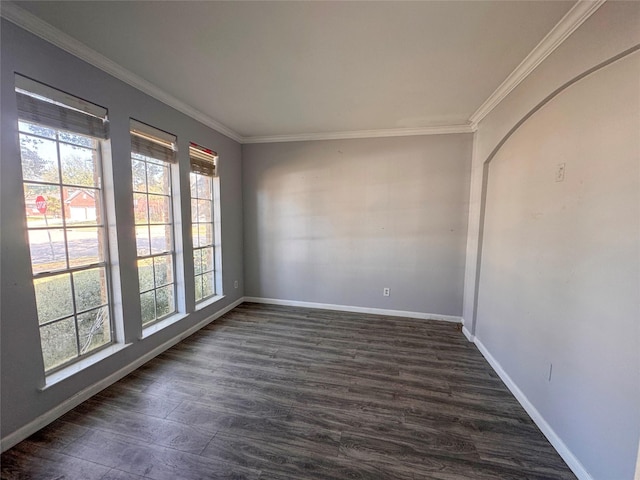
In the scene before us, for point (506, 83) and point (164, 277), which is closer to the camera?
point (506, 83)

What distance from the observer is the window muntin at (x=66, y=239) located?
5.59ft

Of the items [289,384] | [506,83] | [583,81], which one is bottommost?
[289,384]

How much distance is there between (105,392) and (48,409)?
351 mm

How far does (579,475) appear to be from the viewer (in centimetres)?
141

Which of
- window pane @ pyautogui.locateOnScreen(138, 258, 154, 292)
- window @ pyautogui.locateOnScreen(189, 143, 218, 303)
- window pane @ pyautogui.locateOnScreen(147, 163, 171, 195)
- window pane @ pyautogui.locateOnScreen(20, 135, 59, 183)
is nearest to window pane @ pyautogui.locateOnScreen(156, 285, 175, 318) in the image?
window pane @ pyautogui.locateOnScreen(138, 258, 154, 292)

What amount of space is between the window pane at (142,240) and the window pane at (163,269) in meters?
0.16

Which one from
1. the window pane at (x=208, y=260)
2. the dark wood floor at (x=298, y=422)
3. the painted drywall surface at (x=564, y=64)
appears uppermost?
A: the painted drywall surface at (x=564, y=64)

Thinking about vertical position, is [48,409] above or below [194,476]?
above

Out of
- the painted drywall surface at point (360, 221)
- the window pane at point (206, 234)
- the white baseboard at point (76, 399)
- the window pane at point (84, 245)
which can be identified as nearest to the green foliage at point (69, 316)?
the window pane at point (84, 245)

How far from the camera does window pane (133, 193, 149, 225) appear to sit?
240 centimetres

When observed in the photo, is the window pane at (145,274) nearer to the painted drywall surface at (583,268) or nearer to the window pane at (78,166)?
the window pane at (78,166)

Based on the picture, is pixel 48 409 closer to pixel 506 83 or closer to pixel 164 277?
pixel 164 277

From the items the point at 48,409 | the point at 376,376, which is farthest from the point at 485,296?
the point at 48,409

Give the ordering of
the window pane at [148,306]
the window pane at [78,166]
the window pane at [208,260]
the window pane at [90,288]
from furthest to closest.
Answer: the window pane at [208,260], the window pane at [148,306], the window pane at [90,288], the window pane at [78,166]
